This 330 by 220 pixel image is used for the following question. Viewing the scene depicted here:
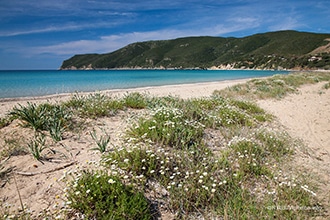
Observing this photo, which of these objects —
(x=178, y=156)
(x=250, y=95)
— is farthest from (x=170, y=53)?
(x=178, y=156)

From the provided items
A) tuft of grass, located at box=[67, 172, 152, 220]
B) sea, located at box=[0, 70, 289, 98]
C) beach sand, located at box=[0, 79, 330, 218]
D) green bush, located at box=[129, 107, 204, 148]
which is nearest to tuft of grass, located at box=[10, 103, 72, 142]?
beach sand, located at box=[0, 79, 330, 218]

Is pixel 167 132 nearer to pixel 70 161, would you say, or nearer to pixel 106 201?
pixel 70 161

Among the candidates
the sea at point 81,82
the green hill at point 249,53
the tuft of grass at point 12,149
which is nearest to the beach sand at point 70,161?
the tuft of grass at point 12,149

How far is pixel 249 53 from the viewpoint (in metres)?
131

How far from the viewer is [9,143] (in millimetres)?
4676

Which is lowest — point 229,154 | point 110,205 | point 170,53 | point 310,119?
point 310,119

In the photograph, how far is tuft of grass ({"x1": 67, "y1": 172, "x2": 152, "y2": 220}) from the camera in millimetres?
2663

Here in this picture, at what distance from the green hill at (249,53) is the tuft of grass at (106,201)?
9816 cm

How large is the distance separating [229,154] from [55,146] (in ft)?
13.9

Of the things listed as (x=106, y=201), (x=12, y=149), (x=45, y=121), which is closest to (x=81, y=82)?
(x=45, y=121)

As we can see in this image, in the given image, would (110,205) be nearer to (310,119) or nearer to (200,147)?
(200,147)

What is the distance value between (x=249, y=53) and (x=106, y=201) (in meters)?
145

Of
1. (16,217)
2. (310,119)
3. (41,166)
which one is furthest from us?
(310,119)

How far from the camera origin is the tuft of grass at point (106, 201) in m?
2.66
